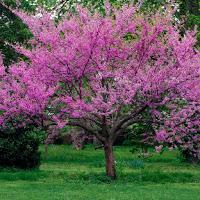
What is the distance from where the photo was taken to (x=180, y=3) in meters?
29.8

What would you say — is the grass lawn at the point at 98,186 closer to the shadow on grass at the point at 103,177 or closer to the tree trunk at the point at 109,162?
the shadow on grass at the point at 103,177

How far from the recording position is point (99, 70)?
57.5ft

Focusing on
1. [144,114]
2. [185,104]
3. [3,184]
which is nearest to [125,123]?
[144,114]

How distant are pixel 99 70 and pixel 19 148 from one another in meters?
6.95

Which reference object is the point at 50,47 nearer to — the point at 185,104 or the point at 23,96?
the point at 23,96

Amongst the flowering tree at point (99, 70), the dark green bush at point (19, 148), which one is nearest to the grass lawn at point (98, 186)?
the dark green bush at point (19, 148)

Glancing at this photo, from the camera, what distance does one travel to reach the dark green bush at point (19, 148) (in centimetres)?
2266

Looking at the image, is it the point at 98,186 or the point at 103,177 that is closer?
the point at 98,186

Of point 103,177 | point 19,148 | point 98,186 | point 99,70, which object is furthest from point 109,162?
point 19,148

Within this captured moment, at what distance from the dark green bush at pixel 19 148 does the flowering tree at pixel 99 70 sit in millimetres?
4280

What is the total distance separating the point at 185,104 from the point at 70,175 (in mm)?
4545

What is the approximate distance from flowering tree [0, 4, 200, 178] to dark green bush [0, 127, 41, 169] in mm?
4280

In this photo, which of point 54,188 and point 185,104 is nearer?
point 54,188

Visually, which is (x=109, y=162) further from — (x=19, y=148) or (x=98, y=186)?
(x=19, y=148)
